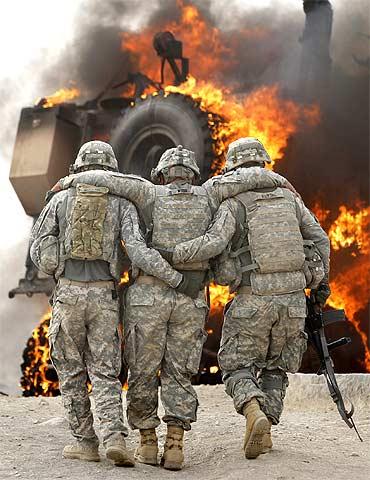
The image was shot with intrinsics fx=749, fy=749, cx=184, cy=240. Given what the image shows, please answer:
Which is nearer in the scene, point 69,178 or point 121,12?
point 69,178

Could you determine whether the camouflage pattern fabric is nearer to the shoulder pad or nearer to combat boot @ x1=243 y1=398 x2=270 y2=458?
the shoulder pad

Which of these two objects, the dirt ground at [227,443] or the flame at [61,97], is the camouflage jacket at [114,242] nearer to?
the dirt ground at [227,443]

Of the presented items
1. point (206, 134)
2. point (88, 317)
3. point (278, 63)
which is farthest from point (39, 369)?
point (88, 317)

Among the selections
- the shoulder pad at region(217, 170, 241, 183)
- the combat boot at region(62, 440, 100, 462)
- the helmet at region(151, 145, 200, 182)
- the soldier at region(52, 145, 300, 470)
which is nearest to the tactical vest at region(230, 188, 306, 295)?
the shoulder pad at region(217, 170, 241, 183)

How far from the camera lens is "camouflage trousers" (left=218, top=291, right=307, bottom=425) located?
443 cm

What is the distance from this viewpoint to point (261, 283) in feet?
14.6

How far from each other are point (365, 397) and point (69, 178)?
3.84m

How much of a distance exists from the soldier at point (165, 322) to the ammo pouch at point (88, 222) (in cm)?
8

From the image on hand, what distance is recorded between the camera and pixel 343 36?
1305 centimetres

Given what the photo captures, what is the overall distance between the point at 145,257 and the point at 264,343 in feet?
2.93

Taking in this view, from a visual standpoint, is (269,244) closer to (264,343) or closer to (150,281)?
(264,343)

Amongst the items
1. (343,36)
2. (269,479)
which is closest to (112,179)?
(269,479)

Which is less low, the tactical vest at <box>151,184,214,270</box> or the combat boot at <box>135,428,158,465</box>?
the tactical vest at <box>151,184,214,270</box>

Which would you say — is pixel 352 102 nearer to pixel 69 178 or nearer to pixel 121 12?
pixel 121 12
